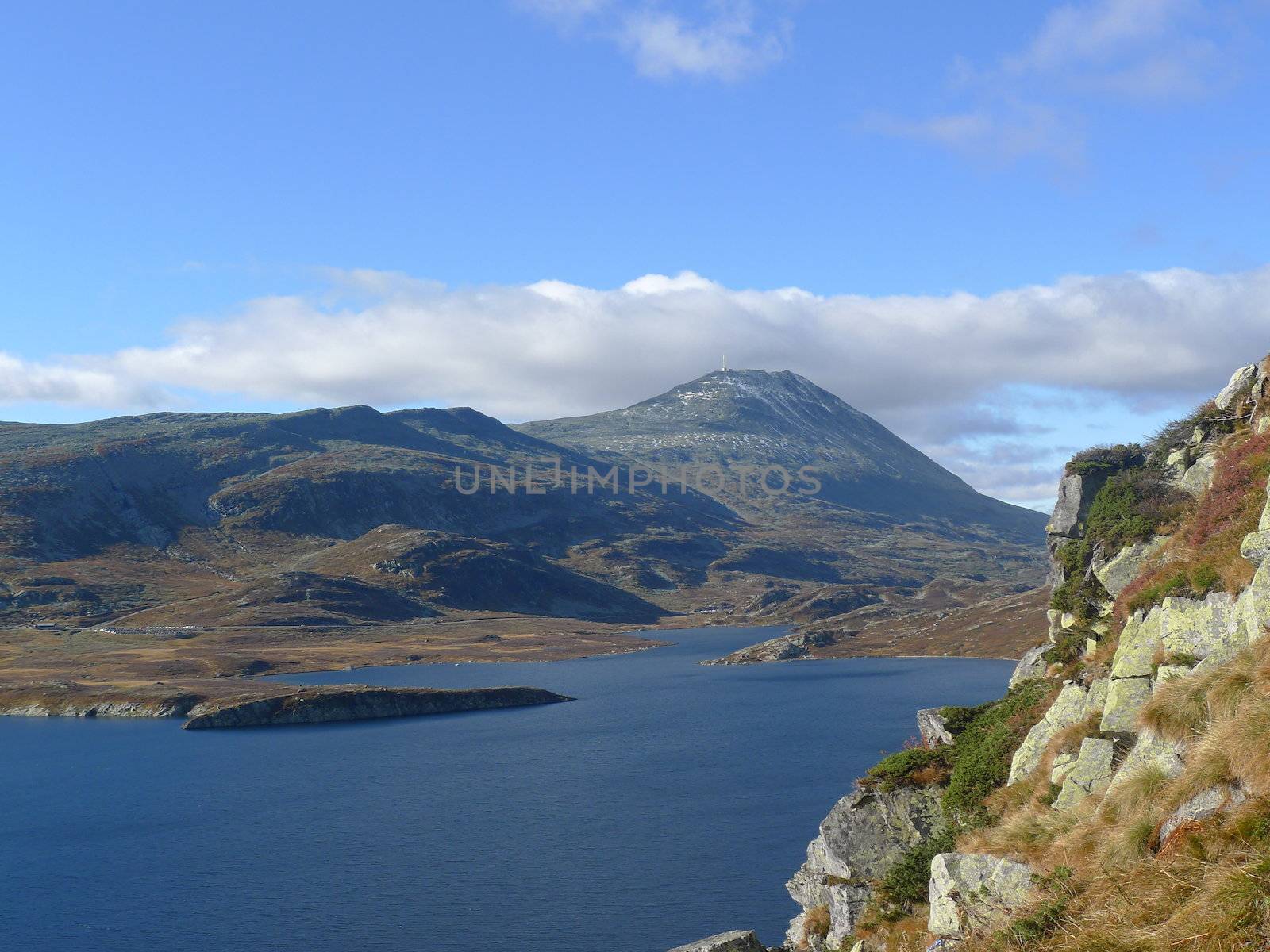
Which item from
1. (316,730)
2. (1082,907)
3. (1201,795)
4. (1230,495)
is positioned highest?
(1230,495)

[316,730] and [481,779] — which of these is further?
[316,730]

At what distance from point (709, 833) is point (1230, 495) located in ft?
173

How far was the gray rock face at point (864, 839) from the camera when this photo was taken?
33.7 metres

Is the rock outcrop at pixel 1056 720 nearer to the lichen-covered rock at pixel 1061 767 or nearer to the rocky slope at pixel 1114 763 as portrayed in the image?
the rocky slope at pixel 1114 763

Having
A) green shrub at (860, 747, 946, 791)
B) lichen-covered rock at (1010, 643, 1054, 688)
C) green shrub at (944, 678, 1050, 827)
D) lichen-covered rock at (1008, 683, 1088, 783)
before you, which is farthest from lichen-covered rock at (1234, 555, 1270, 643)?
green shrub at (860, 747, 946, 791)

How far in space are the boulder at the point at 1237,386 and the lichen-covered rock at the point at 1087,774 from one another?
57.4 feet

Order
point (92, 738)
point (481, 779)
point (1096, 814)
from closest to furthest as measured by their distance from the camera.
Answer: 1. point (1096, 814)
2. point (481, 779)
3. point (92, 738)

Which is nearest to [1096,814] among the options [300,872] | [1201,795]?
[1201,795]

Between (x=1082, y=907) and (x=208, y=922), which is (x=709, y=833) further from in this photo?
(x=1082, y=907)

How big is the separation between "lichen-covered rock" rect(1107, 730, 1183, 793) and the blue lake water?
3625cm

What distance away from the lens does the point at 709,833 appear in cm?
7319

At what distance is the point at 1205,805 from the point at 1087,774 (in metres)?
8.21

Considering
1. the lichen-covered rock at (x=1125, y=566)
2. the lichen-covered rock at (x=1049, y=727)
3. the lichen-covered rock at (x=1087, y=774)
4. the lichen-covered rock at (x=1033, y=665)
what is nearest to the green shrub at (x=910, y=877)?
the lichen-covered rock at (x=1049, y=727)

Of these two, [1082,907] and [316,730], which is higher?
[1082,907]
